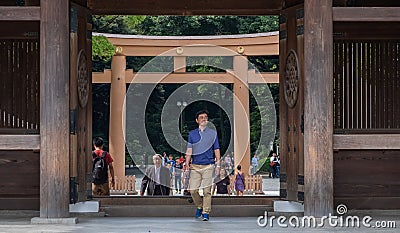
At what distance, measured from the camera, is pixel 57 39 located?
33.5 ft

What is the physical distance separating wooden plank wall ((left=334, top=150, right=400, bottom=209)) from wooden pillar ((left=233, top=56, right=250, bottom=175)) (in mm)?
12258

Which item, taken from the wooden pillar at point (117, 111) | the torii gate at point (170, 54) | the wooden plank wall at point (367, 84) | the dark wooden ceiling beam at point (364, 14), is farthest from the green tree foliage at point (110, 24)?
the dark wooden ceiling beam at point (364, 14)

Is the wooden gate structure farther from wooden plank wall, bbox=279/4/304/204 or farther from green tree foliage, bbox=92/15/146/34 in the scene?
green tree foliage, bbox=92/15/146/34

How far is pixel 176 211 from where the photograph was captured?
497 inches

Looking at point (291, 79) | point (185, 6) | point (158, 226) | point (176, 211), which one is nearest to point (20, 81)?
point (185, 6)

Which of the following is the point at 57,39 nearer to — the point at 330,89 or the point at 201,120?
the point at 201,120

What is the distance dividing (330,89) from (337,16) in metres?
0.86

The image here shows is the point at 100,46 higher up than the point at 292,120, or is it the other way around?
the point at 100,46

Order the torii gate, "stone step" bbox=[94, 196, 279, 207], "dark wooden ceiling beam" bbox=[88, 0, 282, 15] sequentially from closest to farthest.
Result: "dark wooden ceiling beam" bbox=[88, 0, 282, 15] < "stone step" bbox=[94, 196, 279, 207] < the torii gate

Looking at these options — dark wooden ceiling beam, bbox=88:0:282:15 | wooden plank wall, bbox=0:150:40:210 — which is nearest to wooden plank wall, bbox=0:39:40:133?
wooden plank wall, bbox=0:150:40:210

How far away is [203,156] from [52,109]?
6.19 ft

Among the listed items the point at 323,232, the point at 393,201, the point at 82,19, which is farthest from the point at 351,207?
the point at 82,19

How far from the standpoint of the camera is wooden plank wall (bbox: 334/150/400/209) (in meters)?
12.4

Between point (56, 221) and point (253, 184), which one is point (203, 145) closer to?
point (56, 221)
